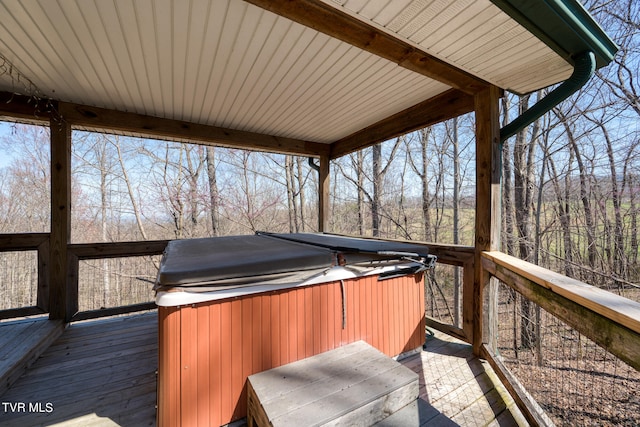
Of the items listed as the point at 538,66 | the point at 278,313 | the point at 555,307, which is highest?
the point at 538,66

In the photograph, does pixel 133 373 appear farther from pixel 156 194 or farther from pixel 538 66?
pixel 156 194

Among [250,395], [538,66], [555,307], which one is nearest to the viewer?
[555,307]

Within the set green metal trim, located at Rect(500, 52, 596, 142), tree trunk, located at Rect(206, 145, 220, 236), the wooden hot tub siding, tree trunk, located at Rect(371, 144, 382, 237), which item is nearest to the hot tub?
the wooden hot tub siding

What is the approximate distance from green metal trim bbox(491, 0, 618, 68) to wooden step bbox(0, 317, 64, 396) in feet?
13.7

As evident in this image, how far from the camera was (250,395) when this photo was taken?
1.55 m

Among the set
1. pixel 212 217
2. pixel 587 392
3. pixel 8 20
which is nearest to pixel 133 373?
pixel 8 20

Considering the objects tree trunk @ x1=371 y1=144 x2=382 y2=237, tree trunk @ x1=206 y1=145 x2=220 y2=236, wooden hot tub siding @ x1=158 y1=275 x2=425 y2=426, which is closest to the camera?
wooden hot tub siding @ x1=158 y1=275 x2=425 y2=426

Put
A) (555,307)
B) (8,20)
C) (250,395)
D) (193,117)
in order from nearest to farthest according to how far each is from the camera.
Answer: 1. (555,307)
2. (250,395)
3. (8,20)
4. (193,117)

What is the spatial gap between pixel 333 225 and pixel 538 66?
7.63 m

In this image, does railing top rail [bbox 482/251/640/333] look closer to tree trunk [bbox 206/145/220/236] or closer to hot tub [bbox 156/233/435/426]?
hot tub [bbox 156/233/435/426]

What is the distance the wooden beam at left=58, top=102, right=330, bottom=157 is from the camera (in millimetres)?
3078

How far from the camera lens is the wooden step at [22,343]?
2.00 meters

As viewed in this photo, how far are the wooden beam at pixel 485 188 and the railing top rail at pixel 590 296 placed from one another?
0.57m

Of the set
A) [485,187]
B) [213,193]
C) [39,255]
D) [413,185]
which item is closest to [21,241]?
[39,255]
